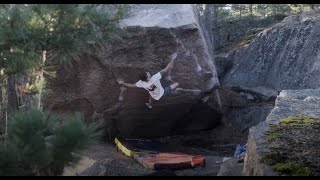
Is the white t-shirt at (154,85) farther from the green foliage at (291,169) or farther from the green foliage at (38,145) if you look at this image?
the green foliage at (38,145)

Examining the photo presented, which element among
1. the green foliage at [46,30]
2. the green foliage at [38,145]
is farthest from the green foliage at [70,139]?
the green foliage at [46,30]

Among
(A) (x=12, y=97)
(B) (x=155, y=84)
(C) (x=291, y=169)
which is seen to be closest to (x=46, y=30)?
(A) (x=12, y=97)

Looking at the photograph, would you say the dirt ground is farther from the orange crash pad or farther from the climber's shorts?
the climber's shorts

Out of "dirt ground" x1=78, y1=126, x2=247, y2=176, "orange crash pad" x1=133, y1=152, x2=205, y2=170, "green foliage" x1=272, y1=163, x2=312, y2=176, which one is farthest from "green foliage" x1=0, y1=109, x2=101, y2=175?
"orange crash pad" x1=133, y1=152, x2=205, y2=170

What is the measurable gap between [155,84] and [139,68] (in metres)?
0.59

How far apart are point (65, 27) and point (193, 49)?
607 cm

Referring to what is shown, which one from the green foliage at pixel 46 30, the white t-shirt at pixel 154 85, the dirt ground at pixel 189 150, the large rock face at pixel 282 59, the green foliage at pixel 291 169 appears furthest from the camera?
the large rock face at pixel 282 59

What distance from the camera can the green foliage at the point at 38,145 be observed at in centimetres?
329

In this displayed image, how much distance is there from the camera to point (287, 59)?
13.5 m

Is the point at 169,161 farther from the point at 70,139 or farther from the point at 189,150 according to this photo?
the point at 70,139

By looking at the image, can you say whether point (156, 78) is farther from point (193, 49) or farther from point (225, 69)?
point (225, 69)

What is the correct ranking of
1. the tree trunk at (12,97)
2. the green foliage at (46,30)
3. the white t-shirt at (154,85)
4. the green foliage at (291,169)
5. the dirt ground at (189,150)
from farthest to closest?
the white t-shirt at (154,85) → the dirt ground at (189,150) → the tree trunk at (12,97) → the green foliage at (291,169) → the green foliage at (46,30)

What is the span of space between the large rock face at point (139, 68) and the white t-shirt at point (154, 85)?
0.38 meters
